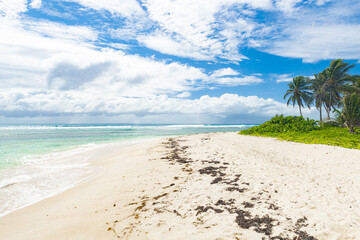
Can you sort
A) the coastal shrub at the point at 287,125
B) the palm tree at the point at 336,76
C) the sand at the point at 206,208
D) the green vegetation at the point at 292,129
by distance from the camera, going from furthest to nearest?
the palm tree at the point at 336,76
the coastal shrub at the point at 287,125
the green vegetation at the point at 292,129
the sand at the point at 206,208

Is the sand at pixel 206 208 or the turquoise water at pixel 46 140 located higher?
the sand at pixel 206 208

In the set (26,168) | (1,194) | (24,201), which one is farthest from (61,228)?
(26,168)

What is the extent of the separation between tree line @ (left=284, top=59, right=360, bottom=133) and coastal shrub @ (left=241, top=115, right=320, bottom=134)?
8.65 feet

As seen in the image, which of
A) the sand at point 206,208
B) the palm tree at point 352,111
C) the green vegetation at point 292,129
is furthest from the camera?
the green vegetation at point 292,129

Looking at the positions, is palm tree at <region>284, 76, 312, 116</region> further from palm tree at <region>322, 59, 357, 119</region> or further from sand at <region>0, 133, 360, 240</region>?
sand at <region>0, 133, 360, 240</region>

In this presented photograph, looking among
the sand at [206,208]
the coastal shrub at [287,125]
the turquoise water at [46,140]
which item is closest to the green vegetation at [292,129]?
the coastal shrub at [287,125]

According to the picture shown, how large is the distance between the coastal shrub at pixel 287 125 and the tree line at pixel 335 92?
2.64m

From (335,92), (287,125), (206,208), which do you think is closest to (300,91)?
(335,92)

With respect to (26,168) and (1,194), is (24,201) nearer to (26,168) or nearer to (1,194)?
(1,194)

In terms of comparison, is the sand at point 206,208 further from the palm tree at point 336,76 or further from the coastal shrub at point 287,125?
the palm tree at point 336,76

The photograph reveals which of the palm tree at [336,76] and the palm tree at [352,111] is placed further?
the palm tree at [336,76]

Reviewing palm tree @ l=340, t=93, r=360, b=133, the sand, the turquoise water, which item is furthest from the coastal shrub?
the turquoise water

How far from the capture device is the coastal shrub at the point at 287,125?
23.5 m

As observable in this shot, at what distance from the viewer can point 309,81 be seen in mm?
41281
